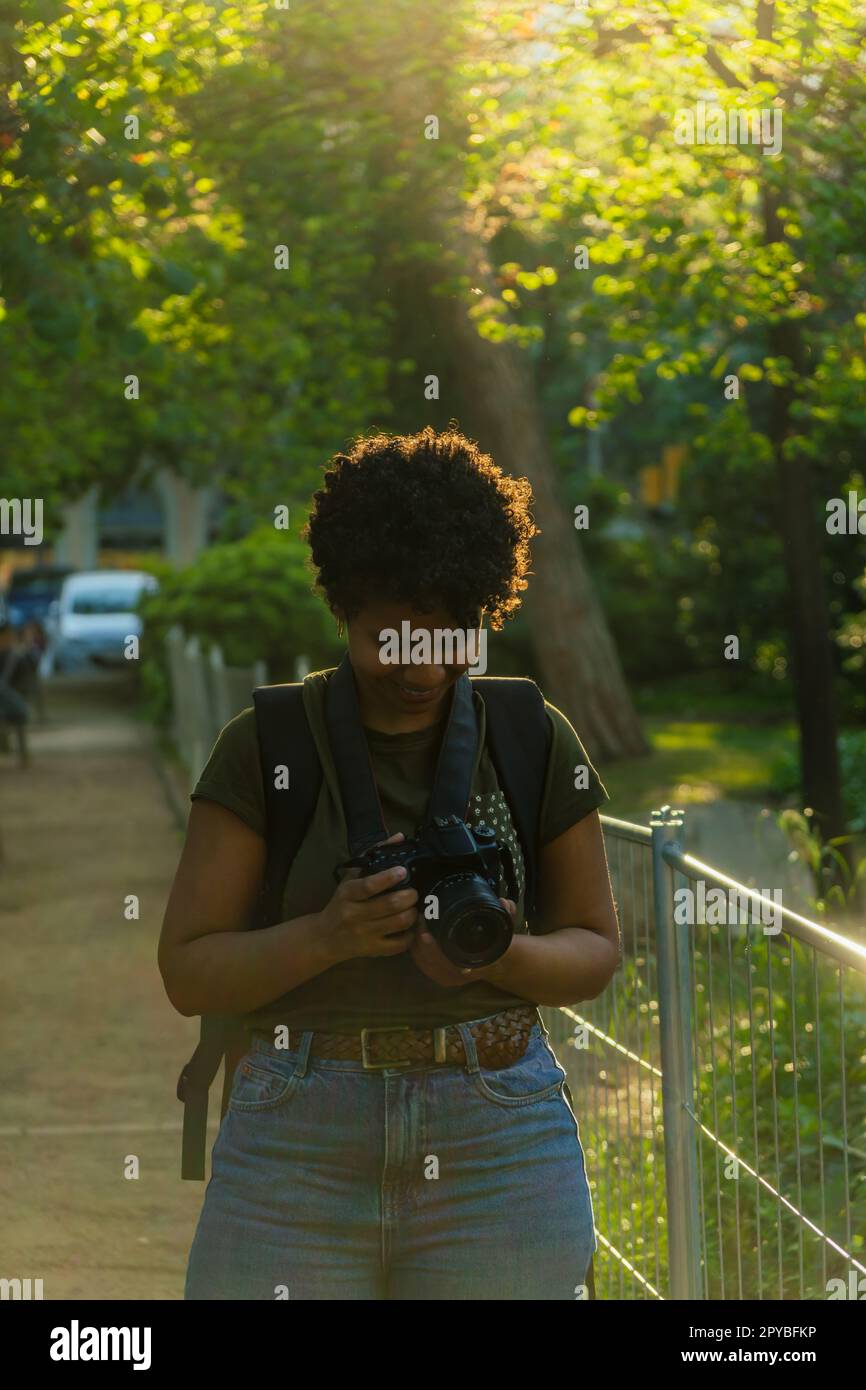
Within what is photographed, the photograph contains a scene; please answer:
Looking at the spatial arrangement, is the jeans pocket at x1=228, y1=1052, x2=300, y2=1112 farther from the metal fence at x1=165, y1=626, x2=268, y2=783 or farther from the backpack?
the metal fence at x1=165, y1=626, x2=268, y2=783

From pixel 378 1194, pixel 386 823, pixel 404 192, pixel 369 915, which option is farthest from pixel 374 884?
pixel 404 192

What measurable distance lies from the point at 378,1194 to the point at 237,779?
0.54m

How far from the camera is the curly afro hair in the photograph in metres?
2.56

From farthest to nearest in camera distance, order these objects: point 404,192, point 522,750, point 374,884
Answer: point 404,192 < point 522,750 < point 374,884

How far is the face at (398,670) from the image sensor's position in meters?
2.51

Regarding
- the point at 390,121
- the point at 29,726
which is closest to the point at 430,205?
the point at 390,121

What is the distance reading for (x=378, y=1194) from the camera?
2.50m

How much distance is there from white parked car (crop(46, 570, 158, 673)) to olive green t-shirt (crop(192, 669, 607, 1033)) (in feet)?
103

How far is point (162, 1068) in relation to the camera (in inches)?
310

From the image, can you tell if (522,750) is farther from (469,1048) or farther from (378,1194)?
(378,1194)

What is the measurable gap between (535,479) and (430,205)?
530 cm

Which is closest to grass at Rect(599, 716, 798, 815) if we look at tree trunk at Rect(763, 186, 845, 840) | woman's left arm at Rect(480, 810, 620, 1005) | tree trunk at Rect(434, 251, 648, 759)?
tree trunk at Rect(434, 251, 648, 759)

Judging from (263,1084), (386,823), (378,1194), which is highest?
(386,823)
